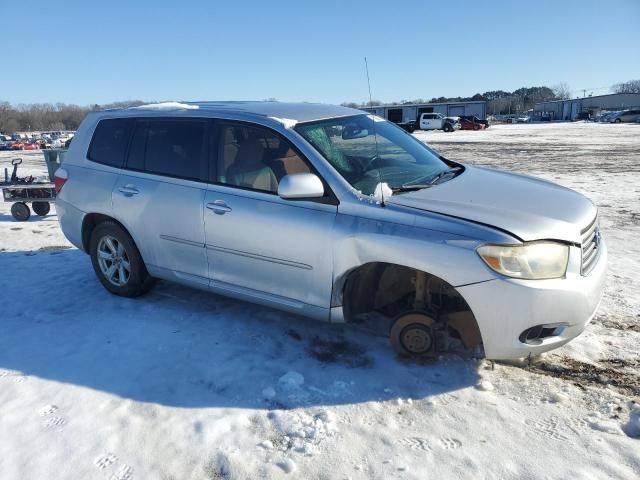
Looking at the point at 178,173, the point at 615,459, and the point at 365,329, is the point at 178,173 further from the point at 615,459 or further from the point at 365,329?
the point at 615,459

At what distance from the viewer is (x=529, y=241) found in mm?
3002

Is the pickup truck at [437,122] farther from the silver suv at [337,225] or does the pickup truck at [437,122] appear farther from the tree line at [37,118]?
the tree line at [37,118]

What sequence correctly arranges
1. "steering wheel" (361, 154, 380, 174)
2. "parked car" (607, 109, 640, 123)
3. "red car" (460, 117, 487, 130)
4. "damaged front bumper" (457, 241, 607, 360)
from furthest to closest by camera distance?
1. "parked car" (607, 109, 640, 123)
2. "red car" (460, 117, 487, 130)
3. "steering wheel" (361, 154, 380, 174)
4. "damaged front bumper" (457, 241, 607, 360)

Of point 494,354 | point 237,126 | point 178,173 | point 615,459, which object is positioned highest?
point 237,126

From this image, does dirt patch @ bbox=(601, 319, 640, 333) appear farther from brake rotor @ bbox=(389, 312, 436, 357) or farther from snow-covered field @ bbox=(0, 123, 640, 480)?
brake rotor @ bbox=(389, 312, 436, 357)

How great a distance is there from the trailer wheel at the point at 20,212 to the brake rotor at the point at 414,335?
798 centimetres

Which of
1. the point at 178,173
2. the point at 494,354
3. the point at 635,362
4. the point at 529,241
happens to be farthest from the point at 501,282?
the point at 178,173

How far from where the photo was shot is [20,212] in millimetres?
9055

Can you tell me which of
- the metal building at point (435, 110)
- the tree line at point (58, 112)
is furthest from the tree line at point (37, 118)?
the metal building at point (435, 110)

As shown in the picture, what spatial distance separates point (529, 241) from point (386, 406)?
4.31 feet

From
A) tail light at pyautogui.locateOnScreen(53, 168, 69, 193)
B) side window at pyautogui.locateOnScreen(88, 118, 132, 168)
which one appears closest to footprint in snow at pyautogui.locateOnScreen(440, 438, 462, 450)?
side window at pyautogui.locateOnScreen(88, 118, 132, 168)

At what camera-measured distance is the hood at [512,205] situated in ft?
10.2

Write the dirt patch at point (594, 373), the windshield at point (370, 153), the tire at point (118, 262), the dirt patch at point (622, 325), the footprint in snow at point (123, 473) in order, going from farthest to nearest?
the tire at point (118, 262), the dirt patch at point (622, 325), the windshield at point (370, 153), the dirt patch at point (594, 373), the footprint in snow at point (123, 473)

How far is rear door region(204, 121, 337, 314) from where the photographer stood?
3607 mm
